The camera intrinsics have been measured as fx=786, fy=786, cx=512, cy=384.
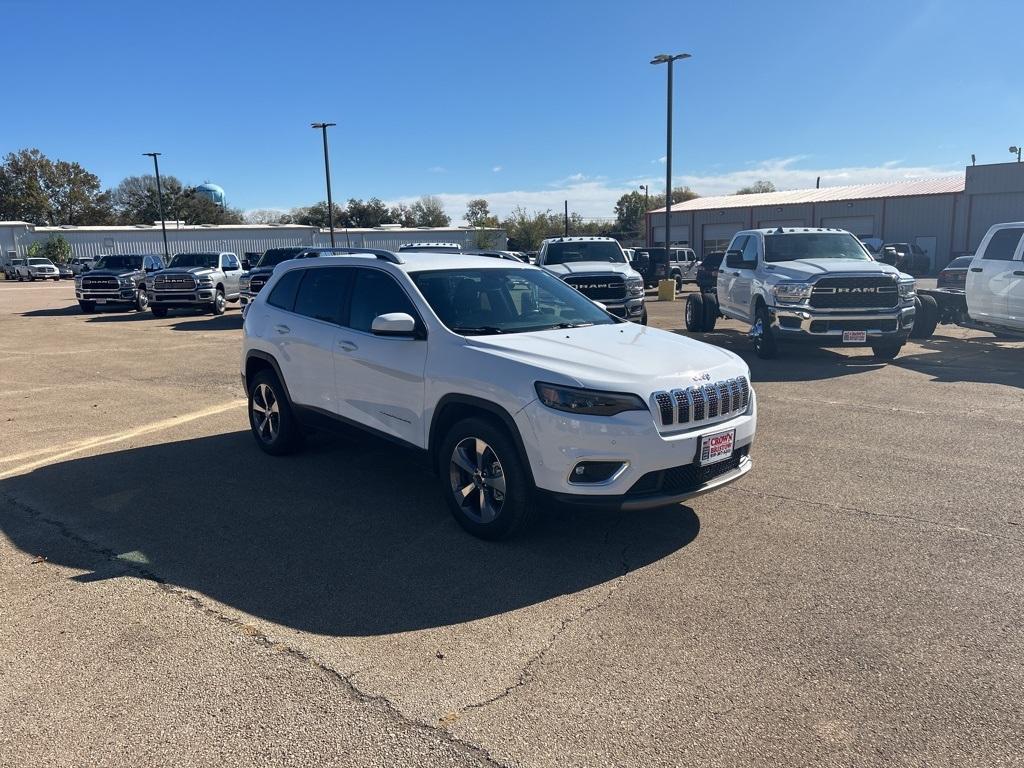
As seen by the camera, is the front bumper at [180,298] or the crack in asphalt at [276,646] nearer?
the crack in asphalt at [276,646]

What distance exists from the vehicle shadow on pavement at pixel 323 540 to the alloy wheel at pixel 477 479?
0.69 feet

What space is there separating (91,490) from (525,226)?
232 ft

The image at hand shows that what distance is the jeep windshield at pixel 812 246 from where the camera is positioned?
12.8 meters

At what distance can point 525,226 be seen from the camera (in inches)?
2955

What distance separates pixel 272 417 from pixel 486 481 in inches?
117

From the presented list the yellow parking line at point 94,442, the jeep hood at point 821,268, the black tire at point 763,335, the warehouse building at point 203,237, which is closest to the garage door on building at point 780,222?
the warehouse building at point 203,237

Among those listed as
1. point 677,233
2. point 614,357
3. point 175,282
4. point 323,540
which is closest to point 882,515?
point 614,357

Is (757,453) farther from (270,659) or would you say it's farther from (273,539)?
(270,659)

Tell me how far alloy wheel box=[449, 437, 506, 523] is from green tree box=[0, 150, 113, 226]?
90.7 m

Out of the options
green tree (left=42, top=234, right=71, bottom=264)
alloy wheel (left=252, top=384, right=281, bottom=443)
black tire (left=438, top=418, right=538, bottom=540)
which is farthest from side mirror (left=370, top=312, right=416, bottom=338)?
green tree (left=42, top=234, right=71, bottom=264)

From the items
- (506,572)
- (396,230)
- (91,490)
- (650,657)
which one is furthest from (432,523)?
(396,230)

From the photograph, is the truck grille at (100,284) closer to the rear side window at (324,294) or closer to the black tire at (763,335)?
the black tire at (763,335)

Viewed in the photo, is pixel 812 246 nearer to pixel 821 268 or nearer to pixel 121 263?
pixel 821 268

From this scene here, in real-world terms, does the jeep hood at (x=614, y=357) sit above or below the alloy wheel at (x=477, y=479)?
above
